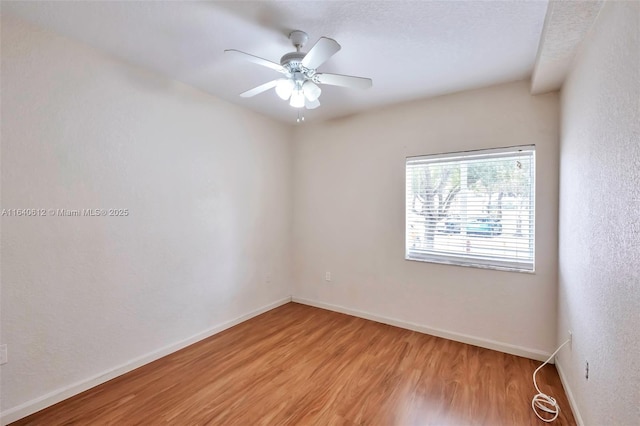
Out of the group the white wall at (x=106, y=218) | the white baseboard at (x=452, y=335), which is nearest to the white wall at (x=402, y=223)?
the white baseboard at (x=452, y=335)

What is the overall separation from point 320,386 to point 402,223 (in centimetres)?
186

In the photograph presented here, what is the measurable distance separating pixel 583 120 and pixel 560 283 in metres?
1.32

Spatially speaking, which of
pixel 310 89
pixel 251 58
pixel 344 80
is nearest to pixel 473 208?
pixel 344 80

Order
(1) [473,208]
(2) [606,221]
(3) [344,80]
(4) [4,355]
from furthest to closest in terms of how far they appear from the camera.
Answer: (1) [473,208] → (3) [344,80] → (4) [4,355] → (2) [606,221]

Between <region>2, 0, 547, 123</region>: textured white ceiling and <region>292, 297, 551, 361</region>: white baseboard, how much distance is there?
2.46m

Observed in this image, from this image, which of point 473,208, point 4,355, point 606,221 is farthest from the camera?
point 473,208

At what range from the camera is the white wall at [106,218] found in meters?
1.77

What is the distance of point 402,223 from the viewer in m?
3.15

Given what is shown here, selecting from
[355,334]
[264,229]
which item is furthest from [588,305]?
[264,229]

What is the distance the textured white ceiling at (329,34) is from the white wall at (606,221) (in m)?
0.50

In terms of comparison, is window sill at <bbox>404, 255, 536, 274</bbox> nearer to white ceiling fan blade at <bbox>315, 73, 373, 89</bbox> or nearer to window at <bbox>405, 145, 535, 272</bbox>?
window at <bbox>405, 145, 535, 272</bbox>

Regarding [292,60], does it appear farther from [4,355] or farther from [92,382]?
[92,382]

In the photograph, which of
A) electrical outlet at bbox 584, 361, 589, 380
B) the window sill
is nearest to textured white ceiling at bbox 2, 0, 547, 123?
the window sill

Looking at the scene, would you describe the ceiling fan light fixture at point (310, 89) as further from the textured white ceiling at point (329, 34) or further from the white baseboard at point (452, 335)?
the white baseboard at point (452, 335)
